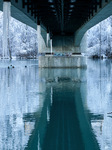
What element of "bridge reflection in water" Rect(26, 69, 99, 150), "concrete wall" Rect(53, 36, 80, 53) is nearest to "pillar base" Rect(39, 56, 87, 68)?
"concrete wall" Rect(53, 36, 80, 53)

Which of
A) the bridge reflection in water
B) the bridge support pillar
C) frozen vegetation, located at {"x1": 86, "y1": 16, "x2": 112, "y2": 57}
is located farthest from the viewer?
frozen vegetation, located at {"x1": 86, "y1": 16, "x2": 112, "y2": 57}

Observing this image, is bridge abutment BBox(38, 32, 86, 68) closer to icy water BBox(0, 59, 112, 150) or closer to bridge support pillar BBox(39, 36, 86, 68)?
bridge support pillar BBox(39, 36, 86, 68)

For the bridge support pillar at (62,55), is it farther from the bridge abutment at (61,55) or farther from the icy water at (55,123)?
the icy water at (55,123)

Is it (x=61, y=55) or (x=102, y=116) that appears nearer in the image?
(x=102, y=116)

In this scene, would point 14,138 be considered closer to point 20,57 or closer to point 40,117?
point 40,117

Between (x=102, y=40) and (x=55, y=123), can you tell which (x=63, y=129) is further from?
(x=102, y=40)

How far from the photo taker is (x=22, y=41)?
183500 millimetres

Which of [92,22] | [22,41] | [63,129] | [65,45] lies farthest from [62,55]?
[22,41]

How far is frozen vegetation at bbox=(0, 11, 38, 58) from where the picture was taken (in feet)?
589

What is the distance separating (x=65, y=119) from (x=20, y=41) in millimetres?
174802

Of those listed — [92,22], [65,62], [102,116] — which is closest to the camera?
[102,116]

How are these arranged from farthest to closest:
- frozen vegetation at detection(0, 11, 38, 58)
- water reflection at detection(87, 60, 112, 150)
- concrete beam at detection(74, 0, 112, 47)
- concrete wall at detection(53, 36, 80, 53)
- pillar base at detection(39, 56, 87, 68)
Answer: frozen vegetation at detection(0, 11, 38, 58) → concrete wall at detection(53, 36, 80, 53) → pillar base at detection(39, 56, 87, 68) → concrete beam at detection(74, 0, 112, 47) → water reflection at detection(87, 60, 112, 150)

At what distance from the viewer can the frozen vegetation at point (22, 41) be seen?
179m

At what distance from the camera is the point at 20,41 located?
184m
